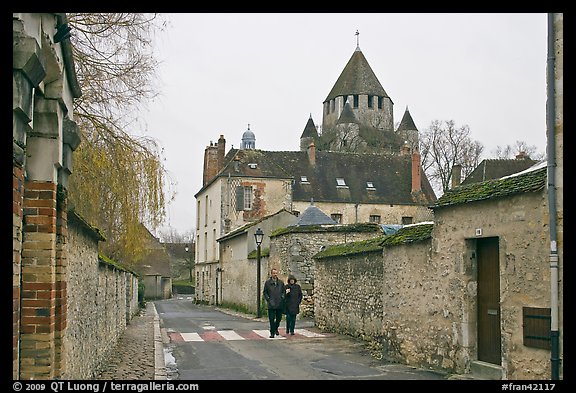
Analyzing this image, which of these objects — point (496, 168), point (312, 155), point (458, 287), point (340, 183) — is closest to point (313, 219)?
point (458, 287)

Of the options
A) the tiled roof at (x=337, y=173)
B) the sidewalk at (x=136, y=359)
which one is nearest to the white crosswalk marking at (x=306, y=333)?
the sidewalk at (x=136, y=359)

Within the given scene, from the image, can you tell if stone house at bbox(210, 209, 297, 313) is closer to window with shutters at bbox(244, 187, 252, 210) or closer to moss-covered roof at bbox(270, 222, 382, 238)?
moss-covered roof at bbox(270, 222, 382, 238)

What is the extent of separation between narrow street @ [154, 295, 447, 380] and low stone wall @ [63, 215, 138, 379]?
4.51ft

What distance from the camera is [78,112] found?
14367 millimetres

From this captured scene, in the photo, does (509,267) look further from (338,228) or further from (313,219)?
(313,219)

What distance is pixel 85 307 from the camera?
905cm

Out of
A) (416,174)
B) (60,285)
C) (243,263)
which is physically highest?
(416,174)

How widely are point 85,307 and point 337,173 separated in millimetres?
43217

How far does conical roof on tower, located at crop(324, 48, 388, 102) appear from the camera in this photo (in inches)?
2916

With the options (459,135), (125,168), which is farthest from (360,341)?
(459,135)

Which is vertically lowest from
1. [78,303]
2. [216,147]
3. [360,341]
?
[360,341]

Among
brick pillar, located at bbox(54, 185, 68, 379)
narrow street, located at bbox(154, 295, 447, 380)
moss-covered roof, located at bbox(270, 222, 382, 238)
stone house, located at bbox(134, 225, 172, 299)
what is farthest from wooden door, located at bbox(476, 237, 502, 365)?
stone house, located at bbox(134, 225, 172, 299)
